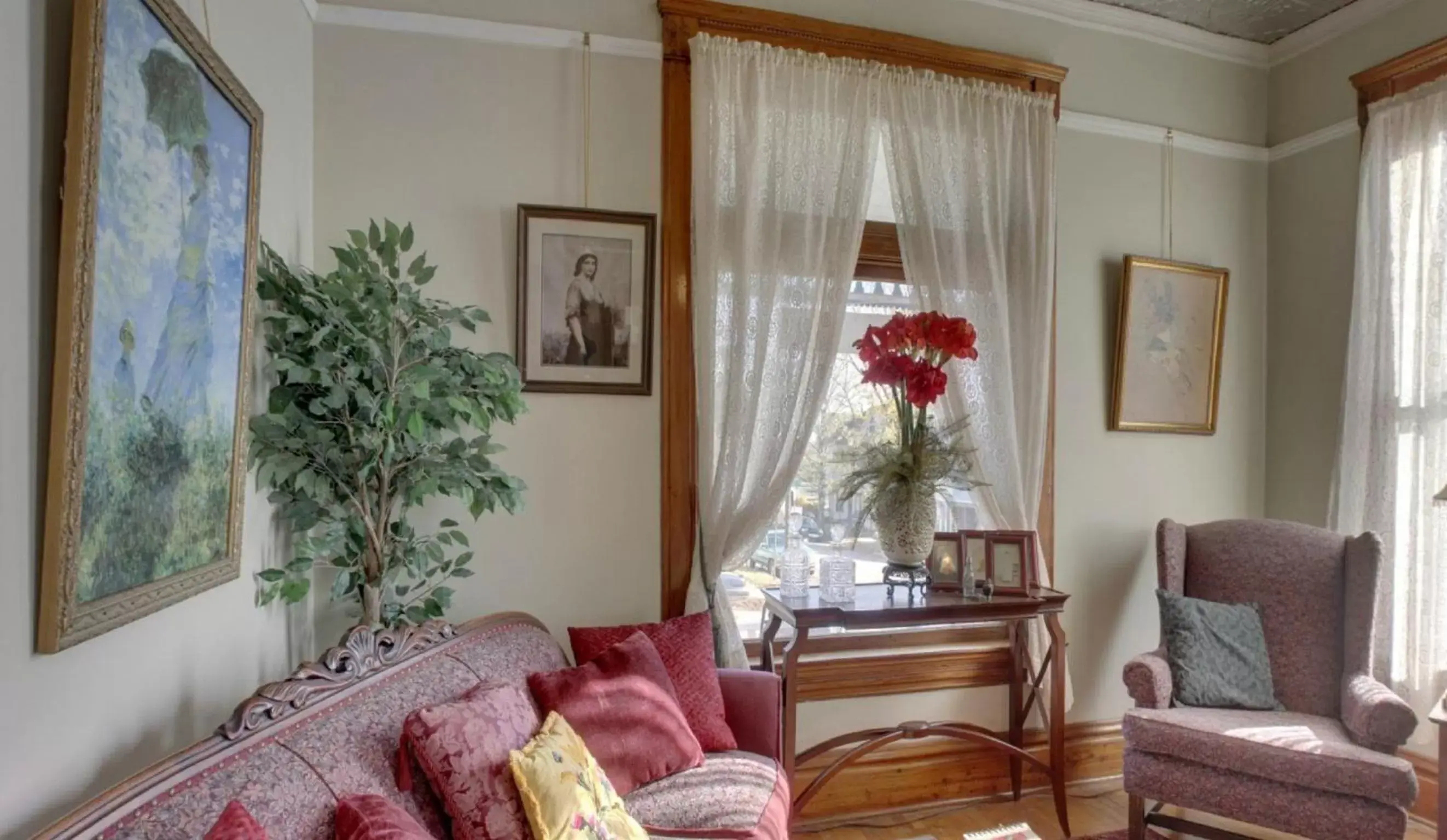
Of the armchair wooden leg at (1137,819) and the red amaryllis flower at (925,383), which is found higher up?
the red amaryllis flower at (925,383)

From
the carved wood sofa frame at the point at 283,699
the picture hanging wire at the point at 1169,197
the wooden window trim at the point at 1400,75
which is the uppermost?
the wooden window trim at the point at 1400,75

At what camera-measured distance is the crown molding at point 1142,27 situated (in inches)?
125

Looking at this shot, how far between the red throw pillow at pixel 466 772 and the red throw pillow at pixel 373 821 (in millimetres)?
159

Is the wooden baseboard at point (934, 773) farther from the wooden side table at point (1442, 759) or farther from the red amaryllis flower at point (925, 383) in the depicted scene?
the red amaryllis flower at point (925, 383)

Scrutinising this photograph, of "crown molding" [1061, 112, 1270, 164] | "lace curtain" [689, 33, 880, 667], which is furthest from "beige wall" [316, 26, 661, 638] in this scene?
"crown molding" [1061, 112, 1270, 164]

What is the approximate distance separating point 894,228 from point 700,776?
2166 mm

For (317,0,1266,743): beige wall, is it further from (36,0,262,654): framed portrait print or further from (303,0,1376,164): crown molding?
(36,0,262,654): framed portrait print

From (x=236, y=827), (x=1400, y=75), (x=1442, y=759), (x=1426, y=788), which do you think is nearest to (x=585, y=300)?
(x=236, y=827)

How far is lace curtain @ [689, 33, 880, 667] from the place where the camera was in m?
2.63

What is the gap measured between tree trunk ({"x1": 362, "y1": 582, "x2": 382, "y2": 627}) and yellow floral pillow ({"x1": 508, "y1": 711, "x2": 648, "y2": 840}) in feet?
2.26

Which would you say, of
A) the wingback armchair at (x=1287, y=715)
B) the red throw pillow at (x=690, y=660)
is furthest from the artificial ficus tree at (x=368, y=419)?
the wingback armchair at (x=1287, y=715)

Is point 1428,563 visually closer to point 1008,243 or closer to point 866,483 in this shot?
point 1008,243

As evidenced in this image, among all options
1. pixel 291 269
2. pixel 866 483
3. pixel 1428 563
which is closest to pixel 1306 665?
pixel 1428 563

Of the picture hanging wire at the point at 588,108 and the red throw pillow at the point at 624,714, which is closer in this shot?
the red throw pillow at the point at 624,714
